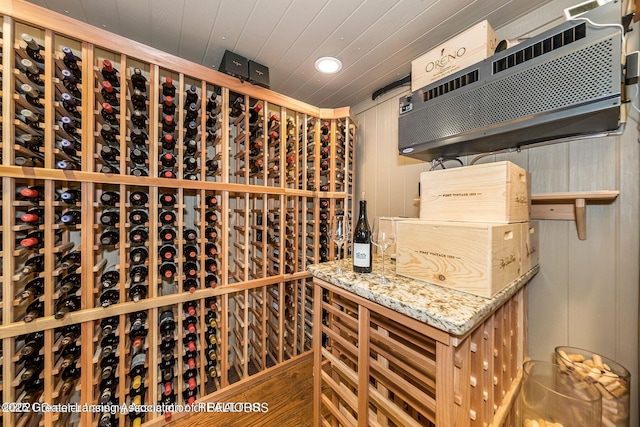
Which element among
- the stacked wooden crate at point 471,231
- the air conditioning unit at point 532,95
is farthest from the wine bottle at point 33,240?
the air conditioning unit at point 532,95

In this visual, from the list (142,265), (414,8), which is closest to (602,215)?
(414,8)

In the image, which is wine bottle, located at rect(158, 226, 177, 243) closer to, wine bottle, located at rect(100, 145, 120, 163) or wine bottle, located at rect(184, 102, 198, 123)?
wine bottle, located at rect(100, 145, 120, 163)

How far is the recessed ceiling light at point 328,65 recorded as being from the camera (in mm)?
1688

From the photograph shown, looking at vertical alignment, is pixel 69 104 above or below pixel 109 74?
below

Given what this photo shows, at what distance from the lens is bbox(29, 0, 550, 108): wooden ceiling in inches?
48.9

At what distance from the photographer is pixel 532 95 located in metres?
0.97

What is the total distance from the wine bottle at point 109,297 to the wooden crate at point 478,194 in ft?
5.53

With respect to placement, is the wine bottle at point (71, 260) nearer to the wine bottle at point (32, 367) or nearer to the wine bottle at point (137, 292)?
the wine bottle at point (137, 292)

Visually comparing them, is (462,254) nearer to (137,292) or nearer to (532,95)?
(532,95)

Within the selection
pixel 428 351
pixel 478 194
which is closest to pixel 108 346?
pixel 428 351

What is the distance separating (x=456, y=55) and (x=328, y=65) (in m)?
0.87

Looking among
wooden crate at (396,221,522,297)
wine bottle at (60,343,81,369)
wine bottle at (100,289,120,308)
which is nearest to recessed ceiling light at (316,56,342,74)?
wooden crate at (396,221,522,297)

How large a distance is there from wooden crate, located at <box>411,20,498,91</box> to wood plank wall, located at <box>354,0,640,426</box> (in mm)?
405

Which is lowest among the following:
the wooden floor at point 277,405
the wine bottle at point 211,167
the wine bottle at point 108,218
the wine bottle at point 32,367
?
the wooden floor at point 277,405
